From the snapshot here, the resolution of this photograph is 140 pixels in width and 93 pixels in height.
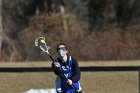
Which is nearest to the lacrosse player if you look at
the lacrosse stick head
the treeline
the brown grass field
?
the lacrosse stick head

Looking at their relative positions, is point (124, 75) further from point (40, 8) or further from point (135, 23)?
point (40, 8)

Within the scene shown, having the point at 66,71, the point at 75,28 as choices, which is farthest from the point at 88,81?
the point at 75,28

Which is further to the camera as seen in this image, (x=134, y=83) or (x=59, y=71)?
(x=134, y=83)

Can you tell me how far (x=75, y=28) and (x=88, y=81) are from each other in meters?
19.9

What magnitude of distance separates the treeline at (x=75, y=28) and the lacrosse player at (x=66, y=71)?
1483 centimetres

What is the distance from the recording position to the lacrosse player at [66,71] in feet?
31.4

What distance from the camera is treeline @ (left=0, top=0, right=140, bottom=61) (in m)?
30.8

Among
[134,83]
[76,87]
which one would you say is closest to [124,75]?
[134,83]

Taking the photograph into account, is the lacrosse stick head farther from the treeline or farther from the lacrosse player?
the treeline

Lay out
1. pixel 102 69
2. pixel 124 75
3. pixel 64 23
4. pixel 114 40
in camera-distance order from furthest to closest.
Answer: pixel 64 23
pixel 114 40
pixel 124 75
pixel 102 69

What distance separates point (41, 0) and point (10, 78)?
28749 millimetres

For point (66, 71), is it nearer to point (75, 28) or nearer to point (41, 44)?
point (41, 44)

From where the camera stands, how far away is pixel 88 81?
54.3 feet

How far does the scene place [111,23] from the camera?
43469mm
